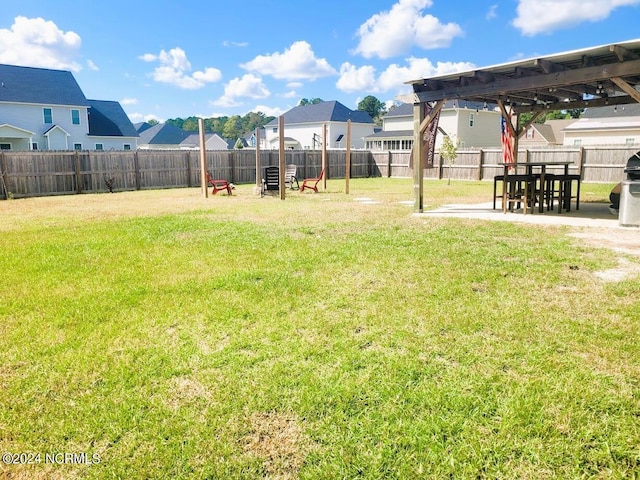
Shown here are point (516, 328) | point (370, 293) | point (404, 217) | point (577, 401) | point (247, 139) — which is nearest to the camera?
point (577, 401)

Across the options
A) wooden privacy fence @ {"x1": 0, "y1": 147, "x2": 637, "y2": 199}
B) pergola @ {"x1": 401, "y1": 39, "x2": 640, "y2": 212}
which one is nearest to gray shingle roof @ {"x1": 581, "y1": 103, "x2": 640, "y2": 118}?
wooden privacy fence @ {"x1": 0, "y1": 147, "x2": 637, "y2": 199}

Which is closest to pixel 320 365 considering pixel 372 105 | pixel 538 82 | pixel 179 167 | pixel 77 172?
pixel 538 82

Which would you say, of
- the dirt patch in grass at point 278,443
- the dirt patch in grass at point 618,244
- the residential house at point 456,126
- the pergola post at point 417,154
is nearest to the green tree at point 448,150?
the pergola post at point 417,154

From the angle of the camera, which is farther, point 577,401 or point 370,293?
point 370,293

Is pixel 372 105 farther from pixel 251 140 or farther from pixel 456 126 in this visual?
pixel 456 126

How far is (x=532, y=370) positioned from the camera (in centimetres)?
270

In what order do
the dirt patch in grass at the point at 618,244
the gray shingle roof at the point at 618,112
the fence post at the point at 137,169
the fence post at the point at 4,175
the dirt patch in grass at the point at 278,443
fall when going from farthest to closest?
the gray shingle roof at the point at 618,112, the fence post at the point at 137,169, the fence post at the point at 4,175, the dirt patch in grass at the point at 618,244, the dirt patch in grass at the point at 278,443

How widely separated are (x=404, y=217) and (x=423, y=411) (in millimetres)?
7261

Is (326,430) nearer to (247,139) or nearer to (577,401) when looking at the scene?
(577,401)

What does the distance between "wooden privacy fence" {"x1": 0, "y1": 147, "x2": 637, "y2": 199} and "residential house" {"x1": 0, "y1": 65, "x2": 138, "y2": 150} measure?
14.0 meters

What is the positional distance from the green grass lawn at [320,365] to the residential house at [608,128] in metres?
31.9

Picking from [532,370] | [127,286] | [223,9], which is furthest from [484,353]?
[223,9]

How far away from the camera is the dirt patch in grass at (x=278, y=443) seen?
6.35ft

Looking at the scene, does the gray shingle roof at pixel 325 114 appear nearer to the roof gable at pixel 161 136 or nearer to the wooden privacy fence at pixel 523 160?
the roof gable at pixel 161 136
